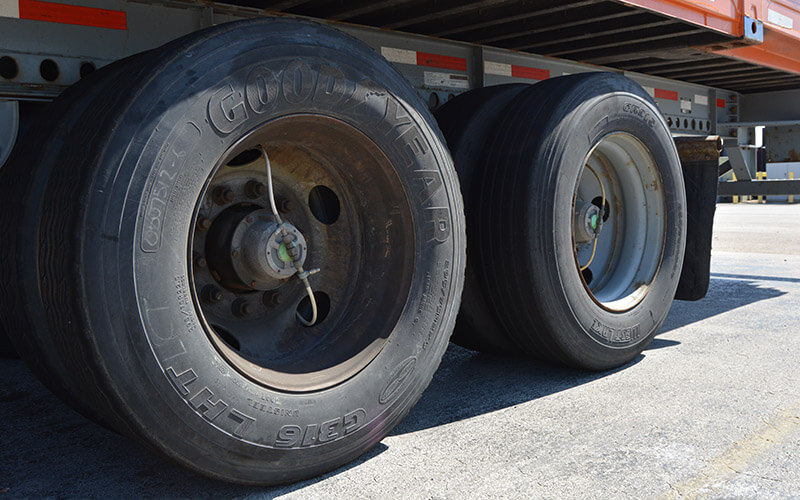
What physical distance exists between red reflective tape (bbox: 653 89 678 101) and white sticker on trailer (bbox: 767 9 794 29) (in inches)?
36.0

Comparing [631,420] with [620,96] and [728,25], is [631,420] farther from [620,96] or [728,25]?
[728,25]

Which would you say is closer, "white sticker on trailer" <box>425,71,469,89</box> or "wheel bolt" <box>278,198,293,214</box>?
"wheel bolt" <box>278,198,293,214</box>

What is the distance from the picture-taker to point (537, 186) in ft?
Answer: 10.7

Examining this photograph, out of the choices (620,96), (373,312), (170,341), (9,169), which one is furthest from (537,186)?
(9,169)

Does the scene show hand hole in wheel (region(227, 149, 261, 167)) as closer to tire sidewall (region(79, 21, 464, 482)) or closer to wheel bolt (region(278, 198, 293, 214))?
wheel bolt (region(278, 198, 293, 214))

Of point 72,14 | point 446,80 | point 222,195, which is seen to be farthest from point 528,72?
point 72,14

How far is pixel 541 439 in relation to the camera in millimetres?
2736

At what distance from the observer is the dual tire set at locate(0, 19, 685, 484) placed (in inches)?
79.3

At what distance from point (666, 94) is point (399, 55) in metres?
2.71

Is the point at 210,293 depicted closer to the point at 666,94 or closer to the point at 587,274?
the point at 587,274

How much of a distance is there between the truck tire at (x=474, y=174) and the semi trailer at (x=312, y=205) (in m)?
0.01

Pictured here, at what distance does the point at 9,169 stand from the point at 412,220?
1327 millimetres

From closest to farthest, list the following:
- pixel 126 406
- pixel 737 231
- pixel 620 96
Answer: pixel 126 406, pixel 620 96, pixel 737 231

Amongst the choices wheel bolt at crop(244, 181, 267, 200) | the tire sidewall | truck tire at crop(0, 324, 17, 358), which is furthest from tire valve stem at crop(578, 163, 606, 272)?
truck tire at crop(0, 324, 17, 358)
